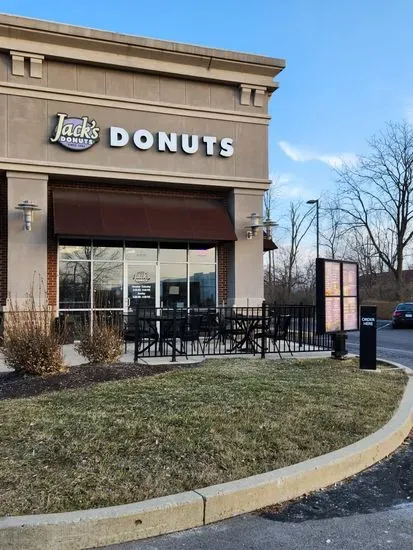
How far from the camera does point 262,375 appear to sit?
29.1 ft

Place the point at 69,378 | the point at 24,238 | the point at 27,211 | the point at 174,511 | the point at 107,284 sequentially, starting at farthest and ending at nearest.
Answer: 1. the point at 107,284
2. the point at 24,238
3. the point at 27,211
4. the point at 69,378
5. the point at 174,511

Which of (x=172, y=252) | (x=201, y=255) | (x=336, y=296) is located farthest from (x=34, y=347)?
(x=201, y=255)

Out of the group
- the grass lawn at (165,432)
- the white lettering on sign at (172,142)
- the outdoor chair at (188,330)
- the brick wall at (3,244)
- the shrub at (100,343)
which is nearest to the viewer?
the grass lawn at (165,432)

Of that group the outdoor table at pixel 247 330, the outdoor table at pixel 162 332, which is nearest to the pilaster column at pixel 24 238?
the outdoor table at pixel 162 332

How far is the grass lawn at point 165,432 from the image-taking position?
430 cm

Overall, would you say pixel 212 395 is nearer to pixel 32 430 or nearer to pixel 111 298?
pixel 32 430

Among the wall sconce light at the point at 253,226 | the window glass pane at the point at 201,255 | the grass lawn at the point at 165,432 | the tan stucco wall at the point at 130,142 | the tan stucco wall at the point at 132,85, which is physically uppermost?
the tan stucco wall at the point at 132,85

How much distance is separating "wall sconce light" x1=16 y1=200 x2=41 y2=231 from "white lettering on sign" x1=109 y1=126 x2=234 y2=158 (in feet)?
9.09

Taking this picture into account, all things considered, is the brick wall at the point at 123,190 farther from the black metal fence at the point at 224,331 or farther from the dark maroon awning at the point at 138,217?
the black metal fence at the point at 224,331

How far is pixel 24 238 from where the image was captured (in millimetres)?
14359

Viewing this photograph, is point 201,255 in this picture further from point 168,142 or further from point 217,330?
point 217,330

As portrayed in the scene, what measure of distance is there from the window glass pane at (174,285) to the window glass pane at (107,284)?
50.0 inches

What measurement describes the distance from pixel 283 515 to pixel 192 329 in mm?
7997

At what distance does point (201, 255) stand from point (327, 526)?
12.9 meters
